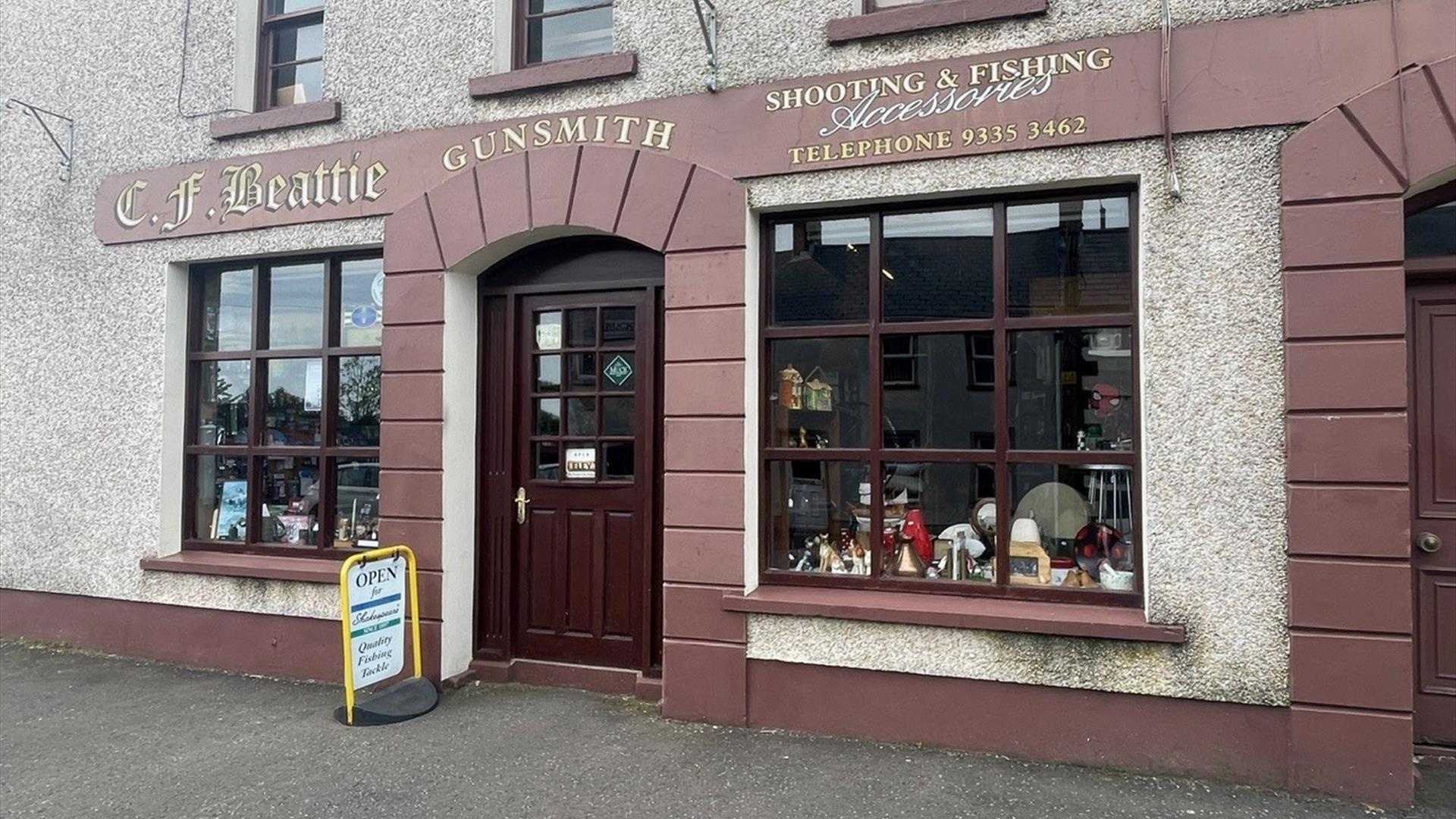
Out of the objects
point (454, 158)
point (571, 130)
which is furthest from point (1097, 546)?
point (454, 158)

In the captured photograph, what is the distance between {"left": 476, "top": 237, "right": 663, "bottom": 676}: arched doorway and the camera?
5.54 m

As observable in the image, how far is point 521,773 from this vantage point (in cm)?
438

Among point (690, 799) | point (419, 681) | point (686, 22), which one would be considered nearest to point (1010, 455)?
point (690, 799)

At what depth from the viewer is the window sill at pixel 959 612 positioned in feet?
14.1

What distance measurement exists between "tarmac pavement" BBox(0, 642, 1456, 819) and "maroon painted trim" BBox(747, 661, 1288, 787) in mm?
84

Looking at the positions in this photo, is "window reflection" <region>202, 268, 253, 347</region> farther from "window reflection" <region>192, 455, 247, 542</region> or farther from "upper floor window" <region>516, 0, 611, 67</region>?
"upper floor window" <region>516, 0, 611, 67</region>

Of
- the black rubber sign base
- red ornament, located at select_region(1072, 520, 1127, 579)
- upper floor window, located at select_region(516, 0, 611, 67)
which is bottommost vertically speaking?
the black rubber sign base

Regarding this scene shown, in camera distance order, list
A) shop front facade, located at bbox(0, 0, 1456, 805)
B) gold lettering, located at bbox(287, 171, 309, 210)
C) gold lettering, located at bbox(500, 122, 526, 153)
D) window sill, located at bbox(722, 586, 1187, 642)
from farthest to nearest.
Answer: gold lettering, located at bbox(287, 171, 309, 210) → gold lettering, located at bbox(500, 122, 526, 153) → window sill, located at bbox(722, 586, 1187, 642) → shop front facade, located at bbox(0, 0, 1456, 805)

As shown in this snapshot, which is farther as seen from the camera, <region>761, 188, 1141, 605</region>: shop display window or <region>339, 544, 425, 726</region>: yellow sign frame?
<region>339, 544, 425, 726</region>: yellow sign frame

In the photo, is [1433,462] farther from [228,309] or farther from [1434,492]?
[228,309]

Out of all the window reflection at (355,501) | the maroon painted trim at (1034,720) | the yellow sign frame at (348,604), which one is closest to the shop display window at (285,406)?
the window reflection at (355,501)

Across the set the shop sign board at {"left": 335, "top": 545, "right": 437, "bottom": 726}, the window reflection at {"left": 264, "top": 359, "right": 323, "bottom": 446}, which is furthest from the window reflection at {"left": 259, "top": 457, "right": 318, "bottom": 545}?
the shop sign board at {"left": 335, "top": 545, "right": 437, "bottom": 726}

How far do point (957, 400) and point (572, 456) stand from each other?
2432 mm

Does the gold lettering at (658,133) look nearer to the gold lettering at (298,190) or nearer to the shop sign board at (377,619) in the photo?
the gold lettering at (298,190)
